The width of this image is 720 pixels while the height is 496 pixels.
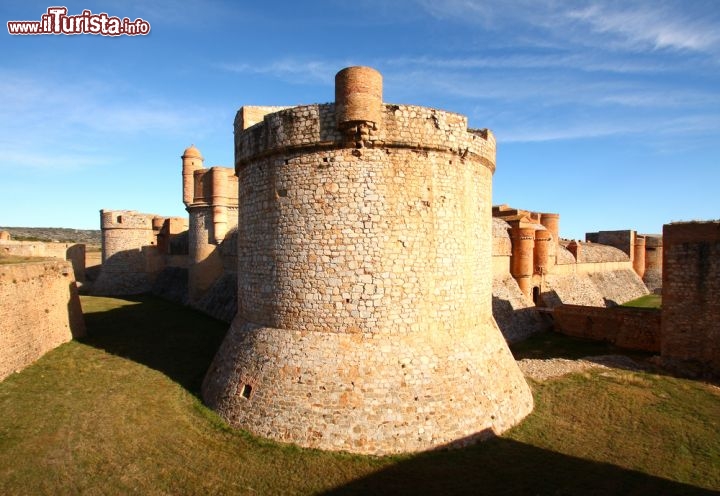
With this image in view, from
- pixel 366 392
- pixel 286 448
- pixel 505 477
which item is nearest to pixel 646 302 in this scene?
pixel 505 477

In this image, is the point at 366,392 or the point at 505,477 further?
the point at 366,392

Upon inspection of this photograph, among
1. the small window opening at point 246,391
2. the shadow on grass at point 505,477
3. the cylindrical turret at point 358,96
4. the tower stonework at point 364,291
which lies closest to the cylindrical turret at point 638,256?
the tower stonework at point 364,291

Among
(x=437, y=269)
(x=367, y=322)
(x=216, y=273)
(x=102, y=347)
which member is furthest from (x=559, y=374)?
(x=216, y=273)

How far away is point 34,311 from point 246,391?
8668 millimetres

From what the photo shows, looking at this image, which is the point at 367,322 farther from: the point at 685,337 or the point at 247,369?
the point at 685,337

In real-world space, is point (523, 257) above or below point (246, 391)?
above

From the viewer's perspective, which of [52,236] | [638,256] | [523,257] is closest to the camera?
[523,257]

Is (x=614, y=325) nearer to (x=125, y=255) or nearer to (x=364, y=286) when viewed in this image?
(x=364, y=286)

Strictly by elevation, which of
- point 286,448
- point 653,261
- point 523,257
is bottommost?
point 286,448

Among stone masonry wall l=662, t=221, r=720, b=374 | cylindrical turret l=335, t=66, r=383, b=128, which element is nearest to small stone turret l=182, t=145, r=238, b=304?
cylindrical turret l=335, t=66, r=383, b=128

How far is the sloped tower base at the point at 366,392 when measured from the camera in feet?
27.1

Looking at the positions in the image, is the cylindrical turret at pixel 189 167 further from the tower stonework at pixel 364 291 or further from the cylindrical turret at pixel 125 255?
the tower stonework at pixel 364 291

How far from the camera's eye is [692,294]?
14.7 meters

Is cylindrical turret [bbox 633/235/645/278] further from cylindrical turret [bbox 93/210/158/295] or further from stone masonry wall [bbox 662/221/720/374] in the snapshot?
cylindrical turret [bbox 93/210/158/295]
